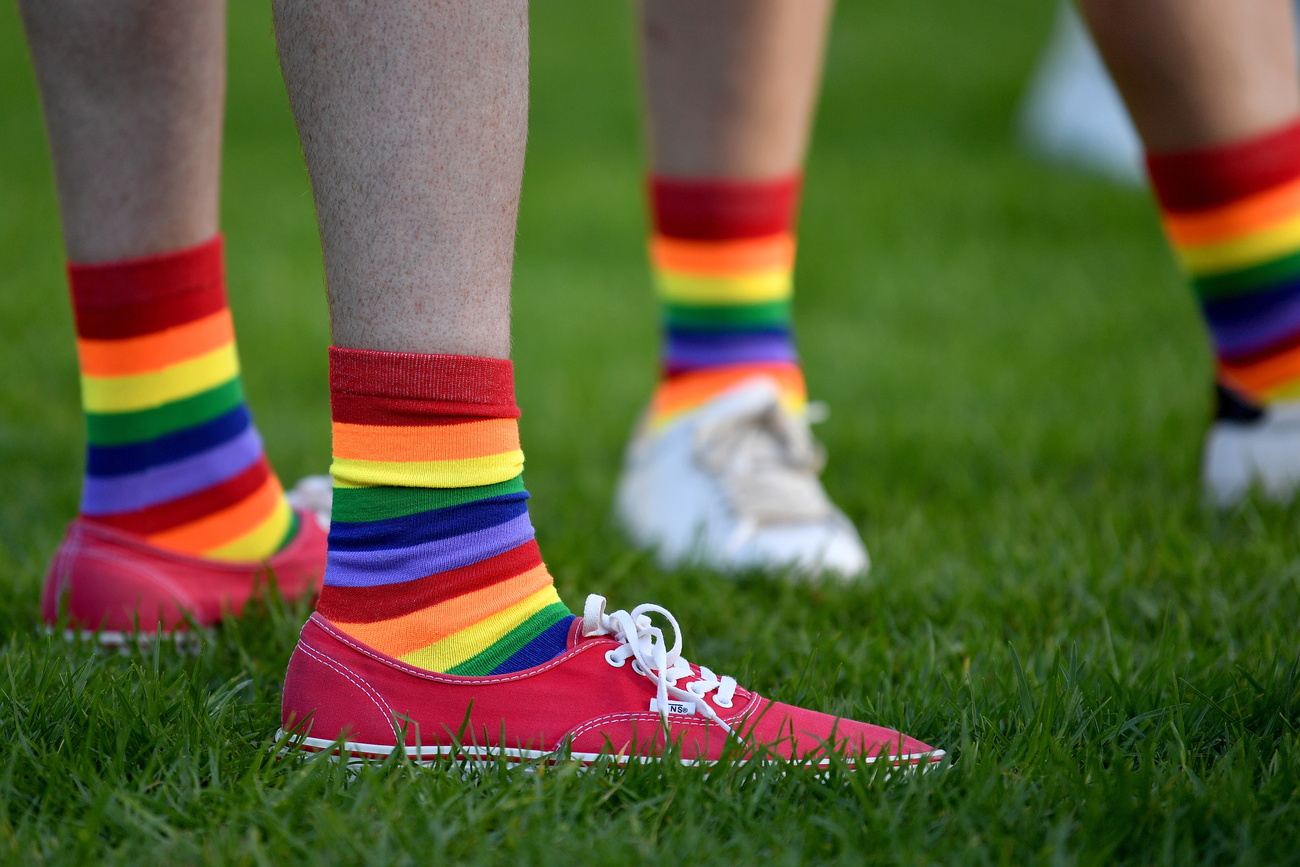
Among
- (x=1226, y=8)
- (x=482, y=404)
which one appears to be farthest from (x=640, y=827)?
(x=1226, y=8)

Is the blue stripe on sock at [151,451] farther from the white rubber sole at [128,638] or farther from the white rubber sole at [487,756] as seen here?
the white rubber sole at [487,756]

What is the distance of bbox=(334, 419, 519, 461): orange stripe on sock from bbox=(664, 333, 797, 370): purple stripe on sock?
0.94 meters

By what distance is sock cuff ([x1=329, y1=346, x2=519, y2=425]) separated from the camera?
932 millimetres

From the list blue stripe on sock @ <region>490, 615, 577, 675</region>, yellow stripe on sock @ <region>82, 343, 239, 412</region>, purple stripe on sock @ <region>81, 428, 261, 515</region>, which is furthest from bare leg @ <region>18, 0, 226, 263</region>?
blue stripe on sock @ <region>490, 615, 577, 675</region>

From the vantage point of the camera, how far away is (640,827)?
0.87 metres

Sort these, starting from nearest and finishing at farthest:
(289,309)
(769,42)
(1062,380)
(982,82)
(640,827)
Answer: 1. (640,827)
2. (769,42)
3. (1062,380)
4. (289,309)
5. (982,82)

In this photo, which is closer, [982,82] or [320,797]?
[320,797]

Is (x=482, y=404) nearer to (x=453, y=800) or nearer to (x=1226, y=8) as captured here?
(x=453, y=800)

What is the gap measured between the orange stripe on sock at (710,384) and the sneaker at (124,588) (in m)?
0.78

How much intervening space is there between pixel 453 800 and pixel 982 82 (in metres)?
9.24

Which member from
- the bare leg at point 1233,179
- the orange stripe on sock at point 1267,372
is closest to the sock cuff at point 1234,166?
the bare leg at point 1233,179

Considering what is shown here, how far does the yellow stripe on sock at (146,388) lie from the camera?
1.27 meters

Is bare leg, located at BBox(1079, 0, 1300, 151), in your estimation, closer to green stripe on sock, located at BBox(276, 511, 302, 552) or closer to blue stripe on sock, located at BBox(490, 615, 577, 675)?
→ blue stripe on sock, located at BBox(490, 615, 577, 675)

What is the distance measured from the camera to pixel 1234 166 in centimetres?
160
